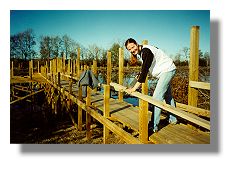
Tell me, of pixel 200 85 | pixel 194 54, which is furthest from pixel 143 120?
pixel 194 54

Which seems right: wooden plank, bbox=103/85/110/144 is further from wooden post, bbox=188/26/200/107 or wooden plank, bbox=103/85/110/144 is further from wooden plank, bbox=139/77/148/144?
wooden post, bbox=188/26/200/107

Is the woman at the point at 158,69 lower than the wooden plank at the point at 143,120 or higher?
higher

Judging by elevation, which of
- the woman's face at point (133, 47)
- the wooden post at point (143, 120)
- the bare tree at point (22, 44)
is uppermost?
the bare tree at point (22, 44)

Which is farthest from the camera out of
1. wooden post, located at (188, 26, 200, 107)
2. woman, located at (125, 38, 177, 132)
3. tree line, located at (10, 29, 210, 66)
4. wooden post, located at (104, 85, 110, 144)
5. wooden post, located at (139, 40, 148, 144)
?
wooden post, located at (104, 85, 110, 144)

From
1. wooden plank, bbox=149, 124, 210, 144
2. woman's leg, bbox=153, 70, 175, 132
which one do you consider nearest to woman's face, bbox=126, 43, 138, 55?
woman's leg, bbox=153, 70, 175, 132

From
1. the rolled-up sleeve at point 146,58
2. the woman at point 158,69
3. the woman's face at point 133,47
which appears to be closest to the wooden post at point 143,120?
the woman at point 158,69

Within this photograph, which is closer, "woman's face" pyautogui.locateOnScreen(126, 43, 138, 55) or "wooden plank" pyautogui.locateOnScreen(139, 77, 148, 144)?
"wooden plank" pyautogui.locateOnScreen(139, 77, 148, 144)

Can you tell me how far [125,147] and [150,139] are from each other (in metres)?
0.72

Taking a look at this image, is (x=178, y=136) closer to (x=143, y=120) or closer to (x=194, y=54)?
(x=143, y=120)

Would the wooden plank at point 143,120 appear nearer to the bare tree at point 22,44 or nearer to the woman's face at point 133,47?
the woman's face at point 133,47
